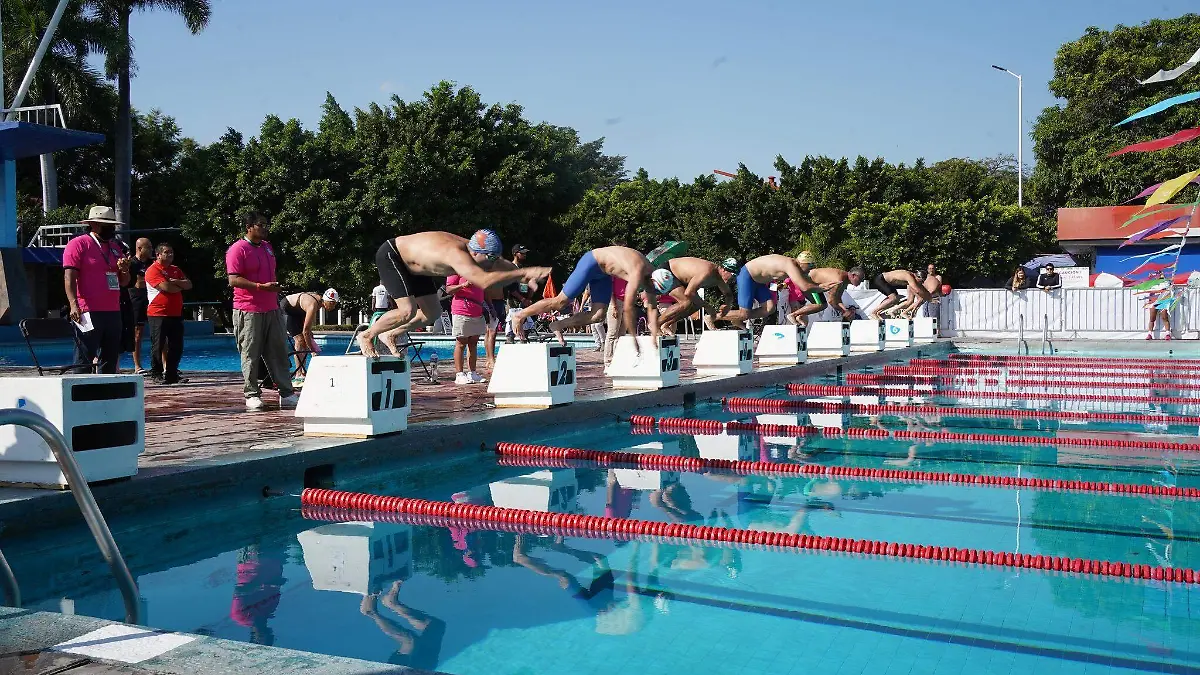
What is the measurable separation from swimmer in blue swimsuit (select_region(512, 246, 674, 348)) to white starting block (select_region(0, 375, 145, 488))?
4.45 meters

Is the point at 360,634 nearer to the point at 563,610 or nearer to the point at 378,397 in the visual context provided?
the point at 563,610

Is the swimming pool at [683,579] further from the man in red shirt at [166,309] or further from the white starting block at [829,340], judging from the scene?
the white starting block at [829,340]

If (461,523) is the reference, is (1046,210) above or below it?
above

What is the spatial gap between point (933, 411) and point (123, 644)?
7731 mm

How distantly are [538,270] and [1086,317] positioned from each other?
18170 mm

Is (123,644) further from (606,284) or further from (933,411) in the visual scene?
(606,284)

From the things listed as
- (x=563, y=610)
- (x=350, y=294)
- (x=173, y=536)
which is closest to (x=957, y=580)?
(x=563, y=610)

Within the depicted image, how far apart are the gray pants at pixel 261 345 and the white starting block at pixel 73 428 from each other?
2.62 metres

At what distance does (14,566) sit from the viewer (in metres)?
3.64

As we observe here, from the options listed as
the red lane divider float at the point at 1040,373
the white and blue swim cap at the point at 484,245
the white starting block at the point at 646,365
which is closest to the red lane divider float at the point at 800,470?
the white and blue swim cap at the point at 484,245

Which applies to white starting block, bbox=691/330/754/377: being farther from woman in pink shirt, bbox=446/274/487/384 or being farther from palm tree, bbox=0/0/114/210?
palm tree, bbox=0/0/114/210

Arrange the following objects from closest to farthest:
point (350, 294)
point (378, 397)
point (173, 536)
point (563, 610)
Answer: point (563, 610) < point (173, 536) < point (378, 397) < point (350, 294)

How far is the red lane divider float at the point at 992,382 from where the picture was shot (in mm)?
11094

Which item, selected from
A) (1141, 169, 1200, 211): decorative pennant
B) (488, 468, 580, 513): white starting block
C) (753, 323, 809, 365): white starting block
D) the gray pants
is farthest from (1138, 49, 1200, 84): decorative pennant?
(753, 323, 809, 365): white starting block
